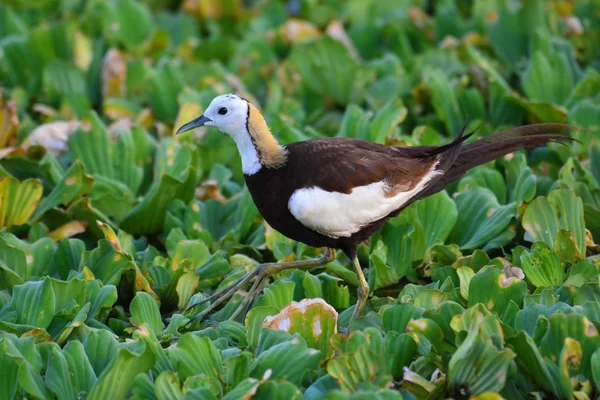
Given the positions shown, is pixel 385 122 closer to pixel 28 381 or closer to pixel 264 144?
pixel 264 144

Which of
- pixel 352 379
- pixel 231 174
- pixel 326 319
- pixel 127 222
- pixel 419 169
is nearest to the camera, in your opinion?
pixel 352 379

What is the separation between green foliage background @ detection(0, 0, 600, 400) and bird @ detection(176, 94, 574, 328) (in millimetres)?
153

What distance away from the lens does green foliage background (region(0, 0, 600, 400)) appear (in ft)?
10.7

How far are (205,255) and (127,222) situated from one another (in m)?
0.59

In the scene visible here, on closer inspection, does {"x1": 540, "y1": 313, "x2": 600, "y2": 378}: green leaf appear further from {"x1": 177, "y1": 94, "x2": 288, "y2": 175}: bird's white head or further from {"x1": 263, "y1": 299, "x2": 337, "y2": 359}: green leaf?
{"x1": 177, "y1": 94, "x2": 288, "y2": 175}: bird's white head

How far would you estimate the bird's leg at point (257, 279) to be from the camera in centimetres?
412

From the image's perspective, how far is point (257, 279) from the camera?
421 cm

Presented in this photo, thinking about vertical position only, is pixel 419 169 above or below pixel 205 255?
above

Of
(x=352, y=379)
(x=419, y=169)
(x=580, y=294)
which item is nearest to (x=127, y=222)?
(x=419, y=169)

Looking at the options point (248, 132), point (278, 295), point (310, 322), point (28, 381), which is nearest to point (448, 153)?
point (248, 132)

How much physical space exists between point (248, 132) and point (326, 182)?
475 mm

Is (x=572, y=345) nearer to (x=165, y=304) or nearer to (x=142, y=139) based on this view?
(x=165, y=304)

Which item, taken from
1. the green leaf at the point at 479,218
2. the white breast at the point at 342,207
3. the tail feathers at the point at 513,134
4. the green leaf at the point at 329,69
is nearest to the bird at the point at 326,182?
the white breast at the point at 342,207

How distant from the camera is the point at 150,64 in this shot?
22.4 ft
